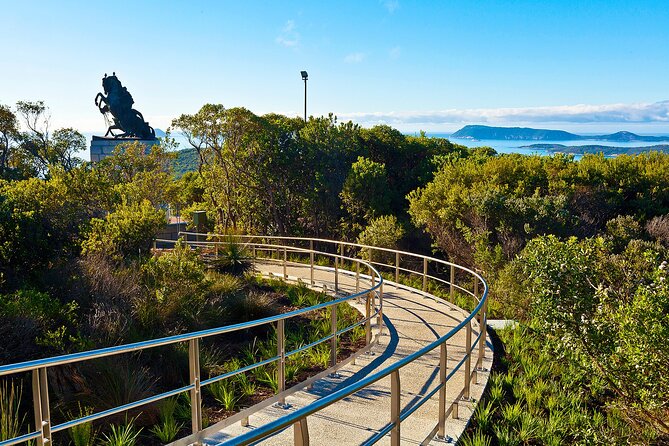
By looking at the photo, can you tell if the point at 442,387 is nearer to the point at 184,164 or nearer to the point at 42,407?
the point at 42,407

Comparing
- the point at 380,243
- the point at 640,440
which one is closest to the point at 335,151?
the point at 380,243

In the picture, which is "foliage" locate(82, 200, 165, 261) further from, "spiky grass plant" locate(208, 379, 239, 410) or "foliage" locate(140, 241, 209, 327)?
"spiky grass plant" locate(208, 379, 239, 410)

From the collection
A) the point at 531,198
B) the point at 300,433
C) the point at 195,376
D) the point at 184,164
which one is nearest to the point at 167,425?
the point at 195,376

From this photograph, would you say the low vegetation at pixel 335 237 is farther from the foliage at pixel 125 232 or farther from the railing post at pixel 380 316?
the railing post at pixel 380 316

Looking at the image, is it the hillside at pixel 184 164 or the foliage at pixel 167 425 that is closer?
the foliage at pixel 167 425

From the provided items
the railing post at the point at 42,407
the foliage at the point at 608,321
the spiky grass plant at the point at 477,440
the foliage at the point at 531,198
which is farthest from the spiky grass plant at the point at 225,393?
the foliage at the point at 531,198

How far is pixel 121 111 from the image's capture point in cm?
3556

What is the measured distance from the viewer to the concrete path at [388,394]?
4836 mm

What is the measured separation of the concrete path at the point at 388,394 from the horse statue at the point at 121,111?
29.7 meters

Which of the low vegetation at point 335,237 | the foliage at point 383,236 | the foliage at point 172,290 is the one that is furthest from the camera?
the foliage at point 383,236

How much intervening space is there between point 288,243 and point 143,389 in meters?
15.9

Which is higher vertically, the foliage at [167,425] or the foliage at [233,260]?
the foliage at [167,425]

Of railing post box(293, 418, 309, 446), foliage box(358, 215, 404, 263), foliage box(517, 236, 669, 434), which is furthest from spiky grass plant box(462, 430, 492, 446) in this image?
foliage box(358, 215, 404, 263)

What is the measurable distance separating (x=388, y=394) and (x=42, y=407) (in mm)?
3688
